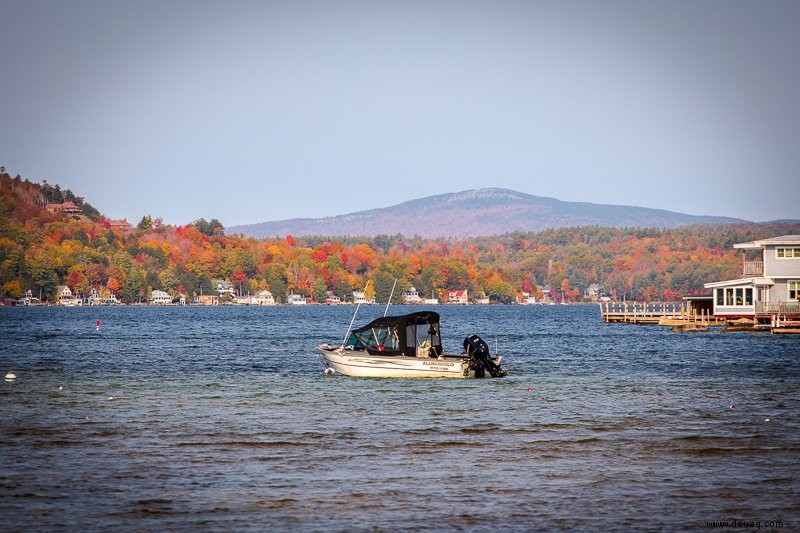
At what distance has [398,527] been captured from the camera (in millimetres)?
21312

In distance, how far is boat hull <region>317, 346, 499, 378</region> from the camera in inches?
1973

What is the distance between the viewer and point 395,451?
3022cm

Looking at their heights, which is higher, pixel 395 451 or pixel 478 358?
pixel 478 358

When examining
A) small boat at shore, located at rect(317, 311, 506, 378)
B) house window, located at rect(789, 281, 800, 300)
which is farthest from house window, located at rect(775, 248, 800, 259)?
small boat at shore, located at rect(317, 311, 506, 378)

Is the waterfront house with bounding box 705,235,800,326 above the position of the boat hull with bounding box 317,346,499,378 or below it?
above

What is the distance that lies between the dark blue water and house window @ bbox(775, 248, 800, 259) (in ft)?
125

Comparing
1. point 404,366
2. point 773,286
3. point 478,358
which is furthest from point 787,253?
point 404,366

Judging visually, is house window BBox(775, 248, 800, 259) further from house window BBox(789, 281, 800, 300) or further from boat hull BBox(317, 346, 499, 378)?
boat hull BBox(317, 346, 499, 378)

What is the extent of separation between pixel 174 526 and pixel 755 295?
82.7 metres

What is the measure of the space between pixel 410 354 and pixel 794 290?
53980mm

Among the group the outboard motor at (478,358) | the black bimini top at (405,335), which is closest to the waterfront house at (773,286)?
the outboard motor at (478,358)

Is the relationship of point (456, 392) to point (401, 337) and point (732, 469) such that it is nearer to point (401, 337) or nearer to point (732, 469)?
point (401, 337)

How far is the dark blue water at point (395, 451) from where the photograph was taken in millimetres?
22438

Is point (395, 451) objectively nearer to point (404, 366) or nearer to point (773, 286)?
point (404, 366)
